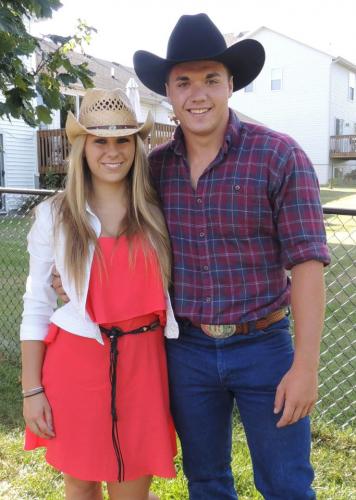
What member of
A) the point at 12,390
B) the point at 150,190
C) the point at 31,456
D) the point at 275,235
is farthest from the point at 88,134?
the point at 12,390

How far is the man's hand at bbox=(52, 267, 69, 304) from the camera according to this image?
209 centimetres

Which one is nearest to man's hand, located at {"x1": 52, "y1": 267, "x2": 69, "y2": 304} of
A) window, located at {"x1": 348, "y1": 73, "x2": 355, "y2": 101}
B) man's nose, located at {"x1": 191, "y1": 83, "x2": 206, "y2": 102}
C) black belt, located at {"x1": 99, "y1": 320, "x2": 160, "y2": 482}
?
black belt, located at {"x1": 99, "y1": 320, "x2": 160, "y2": 482}

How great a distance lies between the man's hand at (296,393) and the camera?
1877 millimetres

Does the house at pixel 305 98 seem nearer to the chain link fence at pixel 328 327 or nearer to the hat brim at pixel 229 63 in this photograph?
the chain link fence at pixel 328 327

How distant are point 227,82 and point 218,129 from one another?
0.67 feet

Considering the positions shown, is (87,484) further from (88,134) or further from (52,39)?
(52,39)

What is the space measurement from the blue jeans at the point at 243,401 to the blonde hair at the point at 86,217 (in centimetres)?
31

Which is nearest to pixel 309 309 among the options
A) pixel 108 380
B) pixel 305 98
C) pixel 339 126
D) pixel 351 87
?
pixel 108 380

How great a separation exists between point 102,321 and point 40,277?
303 millimetres

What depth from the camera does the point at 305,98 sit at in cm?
2817

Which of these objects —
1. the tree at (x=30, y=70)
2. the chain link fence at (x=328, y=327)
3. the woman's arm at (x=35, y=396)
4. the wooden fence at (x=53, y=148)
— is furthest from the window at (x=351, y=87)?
the woman's arm at (x=35, y=396)

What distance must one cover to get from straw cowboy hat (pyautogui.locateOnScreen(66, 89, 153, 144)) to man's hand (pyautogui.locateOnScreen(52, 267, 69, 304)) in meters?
0.52

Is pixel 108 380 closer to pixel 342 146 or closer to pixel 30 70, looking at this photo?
pixel 30 70

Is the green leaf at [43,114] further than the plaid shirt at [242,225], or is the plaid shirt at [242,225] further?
the green leaf at [43,114]
